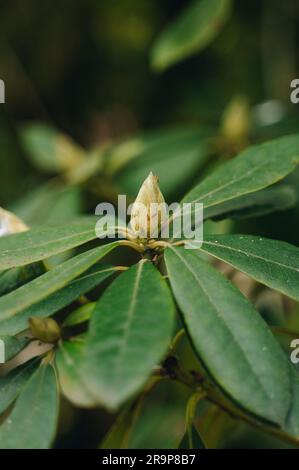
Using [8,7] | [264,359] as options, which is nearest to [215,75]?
[8,7]

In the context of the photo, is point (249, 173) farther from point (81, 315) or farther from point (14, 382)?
point (14, 382)

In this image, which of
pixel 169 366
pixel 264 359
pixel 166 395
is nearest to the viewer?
pixel 264 359

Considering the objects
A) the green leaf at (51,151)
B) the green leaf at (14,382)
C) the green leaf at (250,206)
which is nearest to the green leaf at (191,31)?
the green leaf at (51,151)

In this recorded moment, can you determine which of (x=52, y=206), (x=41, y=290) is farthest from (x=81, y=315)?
(x=52, y=206)

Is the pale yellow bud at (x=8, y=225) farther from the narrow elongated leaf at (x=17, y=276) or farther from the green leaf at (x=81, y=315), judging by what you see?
the green leaf at (x=81, y=315)

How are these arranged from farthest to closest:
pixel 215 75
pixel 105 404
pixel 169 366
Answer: pixel 215 75 → pixel 169 366 → pixel 105 404
